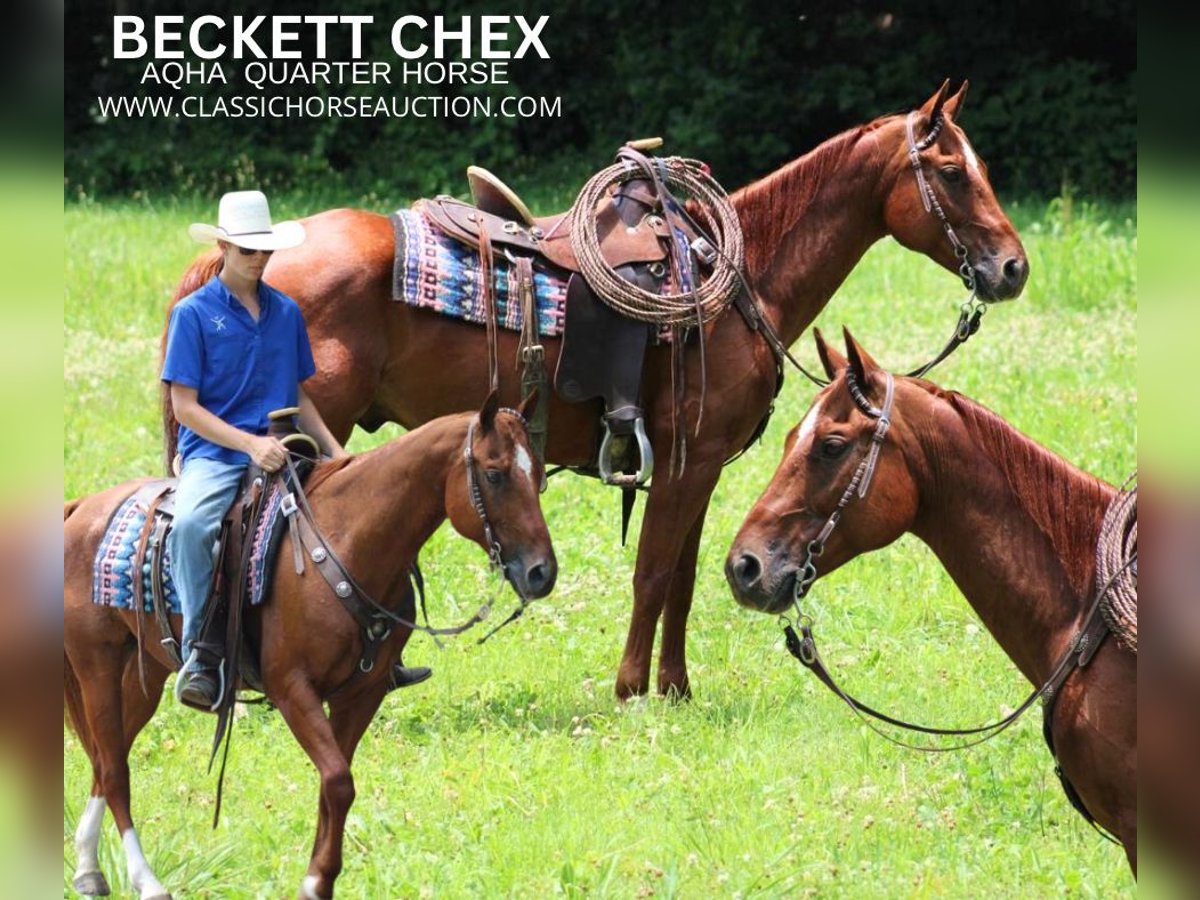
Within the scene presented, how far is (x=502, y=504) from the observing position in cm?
452

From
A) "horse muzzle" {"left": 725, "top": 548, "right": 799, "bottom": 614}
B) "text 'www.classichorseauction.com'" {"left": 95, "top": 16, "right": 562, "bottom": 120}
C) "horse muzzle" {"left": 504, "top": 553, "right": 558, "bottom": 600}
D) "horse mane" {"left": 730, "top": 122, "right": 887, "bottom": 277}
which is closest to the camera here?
"horse muzzle" {"left": 725, "top": 548, "right": 799, "bottom": 614}

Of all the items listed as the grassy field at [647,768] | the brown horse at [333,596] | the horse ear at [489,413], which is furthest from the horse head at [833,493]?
the grassy field at [647,768]

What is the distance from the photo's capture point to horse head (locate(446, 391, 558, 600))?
A: 4516mm

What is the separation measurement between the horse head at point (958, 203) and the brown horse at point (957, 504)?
7.68ft

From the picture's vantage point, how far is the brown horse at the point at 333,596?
4523mm

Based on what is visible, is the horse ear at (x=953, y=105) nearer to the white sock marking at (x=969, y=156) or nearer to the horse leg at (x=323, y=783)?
the white sock marking at (x=969, y=156)

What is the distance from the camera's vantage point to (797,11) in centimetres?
2148

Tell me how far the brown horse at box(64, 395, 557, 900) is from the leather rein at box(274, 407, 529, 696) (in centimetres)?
1

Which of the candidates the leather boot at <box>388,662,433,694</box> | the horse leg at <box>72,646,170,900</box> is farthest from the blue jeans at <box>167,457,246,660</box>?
the leather boot at <box>388,662,433,694</box>

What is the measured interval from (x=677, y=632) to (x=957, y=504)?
277cm

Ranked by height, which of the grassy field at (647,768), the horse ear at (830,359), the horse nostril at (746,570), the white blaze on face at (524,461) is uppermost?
the horse ear at (830,359)

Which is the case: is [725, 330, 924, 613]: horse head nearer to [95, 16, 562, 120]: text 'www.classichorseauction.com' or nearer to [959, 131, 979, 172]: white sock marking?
[959, 131, 979, 172]: white sock marking

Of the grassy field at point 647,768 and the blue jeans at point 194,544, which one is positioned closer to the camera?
the blue jeans at point 194,544

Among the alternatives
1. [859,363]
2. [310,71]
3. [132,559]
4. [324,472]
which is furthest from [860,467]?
[310,71]
